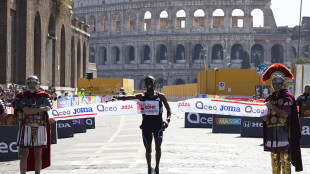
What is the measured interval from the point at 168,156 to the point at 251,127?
7.11m

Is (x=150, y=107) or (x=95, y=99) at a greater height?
(x=150, y=107)

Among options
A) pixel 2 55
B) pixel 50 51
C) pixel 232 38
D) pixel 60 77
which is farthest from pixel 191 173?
pixel 232 38

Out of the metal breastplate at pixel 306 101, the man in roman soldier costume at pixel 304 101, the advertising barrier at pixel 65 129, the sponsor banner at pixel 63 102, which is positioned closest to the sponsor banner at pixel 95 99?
the sponsor banner at pixel 63 102

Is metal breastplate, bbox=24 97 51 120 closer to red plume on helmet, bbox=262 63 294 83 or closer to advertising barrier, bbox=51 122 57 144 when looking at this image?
red plume on helmet, bbox=262 63 294 83

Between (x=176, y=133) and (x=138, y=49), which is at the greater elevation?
(x=138, y=49)

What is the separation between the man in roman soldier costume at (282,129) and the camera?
28.2ft

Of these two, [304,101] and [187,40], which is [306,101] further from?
[187,40]

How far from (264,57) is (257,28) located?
5.59 meters

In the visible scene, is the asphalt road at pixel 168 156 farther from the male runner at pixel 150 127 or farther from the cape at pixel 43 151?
the cape at pixel 43 151

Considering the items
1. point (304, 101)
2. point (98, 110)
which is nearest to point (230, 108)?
point (304, 101)

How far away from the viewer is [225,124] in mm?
22188

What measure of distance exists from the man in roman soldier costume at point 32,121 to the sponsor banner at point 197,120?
15.6 metres

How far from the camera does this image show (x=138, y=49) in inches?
4592

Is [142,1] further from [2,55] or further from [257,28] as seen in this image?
[2,55]
